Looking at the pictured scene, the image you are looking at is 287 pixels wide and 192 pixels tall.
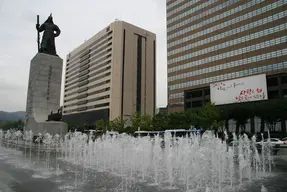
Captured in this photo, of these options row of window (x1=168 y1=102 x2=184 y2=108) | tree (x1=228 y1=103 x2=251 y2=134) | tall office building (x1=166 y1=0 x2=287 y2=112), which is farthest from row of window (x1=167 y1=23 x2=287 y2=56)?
tree (x1=228 y1=103 x2=251 y2=134)

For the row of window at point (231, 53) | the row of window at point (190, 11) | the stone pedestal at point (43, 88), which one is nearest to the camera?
the stone pedestal at point (43, 88)

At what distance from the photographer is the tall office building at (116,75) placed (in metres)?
79.4

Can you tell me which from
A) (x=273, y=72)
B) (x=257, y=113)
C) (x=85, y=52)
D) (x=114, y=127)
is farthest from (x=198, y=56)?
(x=85, y=52)

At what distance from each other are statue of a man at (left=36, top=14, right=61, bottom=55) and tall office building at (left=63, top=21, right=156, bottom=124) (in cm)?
4881

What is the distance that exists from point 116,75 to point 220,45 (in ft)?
117

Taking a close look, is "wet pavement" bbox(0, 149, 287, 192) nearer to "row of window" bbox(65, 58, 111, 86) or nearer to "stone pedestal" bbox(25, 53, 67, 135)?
"stone pedestal" bbox(25, 53, 67, 135)

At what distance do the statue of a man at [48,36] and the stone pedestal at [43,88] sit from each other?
1006 millimetres

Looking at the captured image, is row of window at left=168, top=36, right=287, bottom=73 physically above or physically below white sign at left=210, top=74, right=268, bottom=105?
above

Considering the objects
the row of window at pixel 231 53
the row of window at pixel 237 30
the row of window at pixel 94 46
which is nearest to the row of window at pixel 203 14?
the row of window at pixel 237 30

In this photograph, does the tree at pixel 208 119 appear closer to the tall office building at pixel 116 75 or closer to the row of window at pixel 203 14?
the row of window at pixel 203 14

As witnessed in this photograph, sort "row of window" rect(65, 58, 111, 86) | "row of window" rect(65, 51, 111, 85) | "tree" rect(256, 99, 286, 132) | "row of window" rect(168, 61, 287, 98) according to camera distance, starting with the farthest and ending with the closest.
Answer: "row of window" rect(65, 58, 111, 86), "row of window" rect(65, 51, 111, 85), "row of window" rect(168, 61, 287, 98), "tree" rect(256, 99, 286, 132)

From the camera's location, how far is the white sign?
4547 centimetres

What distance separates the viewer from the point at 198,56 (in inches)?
2351

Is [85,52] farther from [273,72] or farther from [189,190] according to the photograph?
[189,190]
